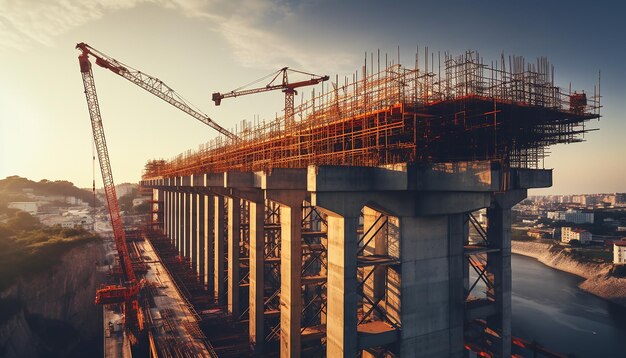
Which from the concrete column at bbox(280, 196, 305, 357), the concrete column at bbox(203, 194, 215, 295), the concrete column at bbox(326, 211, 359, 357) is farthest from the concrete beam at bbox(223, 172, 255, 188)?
the concrete column at bbox(203, 194, 215, 295)

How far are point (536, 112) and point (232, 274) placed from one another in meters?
24.3

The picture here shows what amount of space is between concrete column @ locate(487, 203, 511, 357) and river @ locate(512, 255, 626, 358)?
39.8 meters

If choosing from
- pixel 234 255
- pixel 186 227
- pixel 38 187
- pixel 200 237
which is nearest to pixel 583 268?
pixel 186 227

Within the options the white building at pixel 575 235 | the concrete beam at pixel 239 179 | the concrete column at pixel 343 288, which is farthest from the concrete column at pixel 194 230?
the white building at pixel 575 235

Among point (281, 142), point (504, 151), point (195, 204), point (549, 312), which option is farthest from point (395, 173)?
point (549, 312)

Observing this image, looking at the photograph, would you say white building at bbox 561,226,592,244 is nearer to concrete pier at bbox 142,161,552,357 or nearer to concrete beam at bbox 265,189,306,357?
concrete pier at bbox 142,161,552,357

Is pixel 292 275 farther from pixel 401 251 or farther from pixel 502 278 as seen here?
pixel 502 278

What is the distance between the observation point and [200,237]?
4391cm

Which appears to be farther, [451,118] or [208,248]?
[208,248]

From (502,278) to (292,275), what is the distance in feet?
39.3

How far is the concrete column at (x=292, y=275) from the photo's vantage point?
2189 cm

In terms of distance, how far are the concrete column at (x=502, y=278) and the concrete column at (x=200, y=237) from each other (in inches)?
1246

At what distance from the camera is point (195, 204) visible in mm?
46156

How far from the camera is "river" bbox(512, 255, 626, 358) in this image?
54.1 meters
